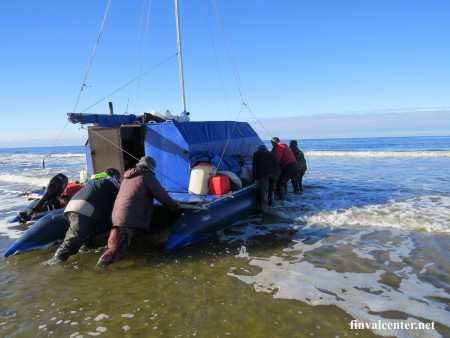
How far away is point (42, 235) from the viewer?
5871 mm

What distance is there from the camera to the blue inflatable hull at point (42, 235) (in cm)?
564

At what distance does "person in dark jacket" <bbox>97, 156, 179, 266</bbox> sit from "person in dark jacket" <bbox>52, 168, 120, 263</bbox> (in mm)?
456

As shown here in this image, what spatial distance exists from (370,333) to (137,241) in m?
4.88

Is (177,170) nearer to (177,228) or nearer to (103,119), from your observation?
→ (177,228)

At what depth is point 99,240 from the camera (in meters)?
6.63

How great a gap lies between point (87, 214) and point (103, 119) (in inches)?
130

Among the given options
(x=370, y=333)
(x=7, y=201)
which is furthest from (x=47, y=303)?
(x=7, y=201)

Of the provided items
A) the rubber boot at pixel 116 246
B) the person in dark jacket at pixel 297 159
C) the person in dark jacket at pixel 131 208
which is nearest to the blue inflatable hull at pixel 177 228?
the person in dark jacket at pixel 131 208

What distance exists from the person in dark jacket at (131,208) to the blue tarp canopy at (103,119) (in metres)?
2.90

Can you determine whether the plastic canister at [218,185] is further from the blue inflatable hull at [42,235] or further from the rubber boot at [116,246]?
the blue inflatable hull at [42,235]

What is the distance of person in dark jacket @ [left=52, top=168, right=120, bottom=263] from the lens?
5035 millimetres

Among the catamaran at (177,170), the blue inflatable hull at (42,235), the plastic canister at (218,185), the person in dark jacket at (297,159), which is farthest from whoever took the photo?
the person in dark jacket at (297,159)

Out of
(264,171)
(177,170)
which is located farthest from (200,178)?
(264,171)

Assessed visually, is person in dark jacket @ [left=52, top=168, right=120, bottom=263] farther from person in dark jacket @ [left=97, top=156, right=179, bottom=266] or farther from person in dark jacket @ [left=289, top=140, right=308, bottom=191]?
person in dark jacket @ [left=289, top=140, right=308, bottom=191]
